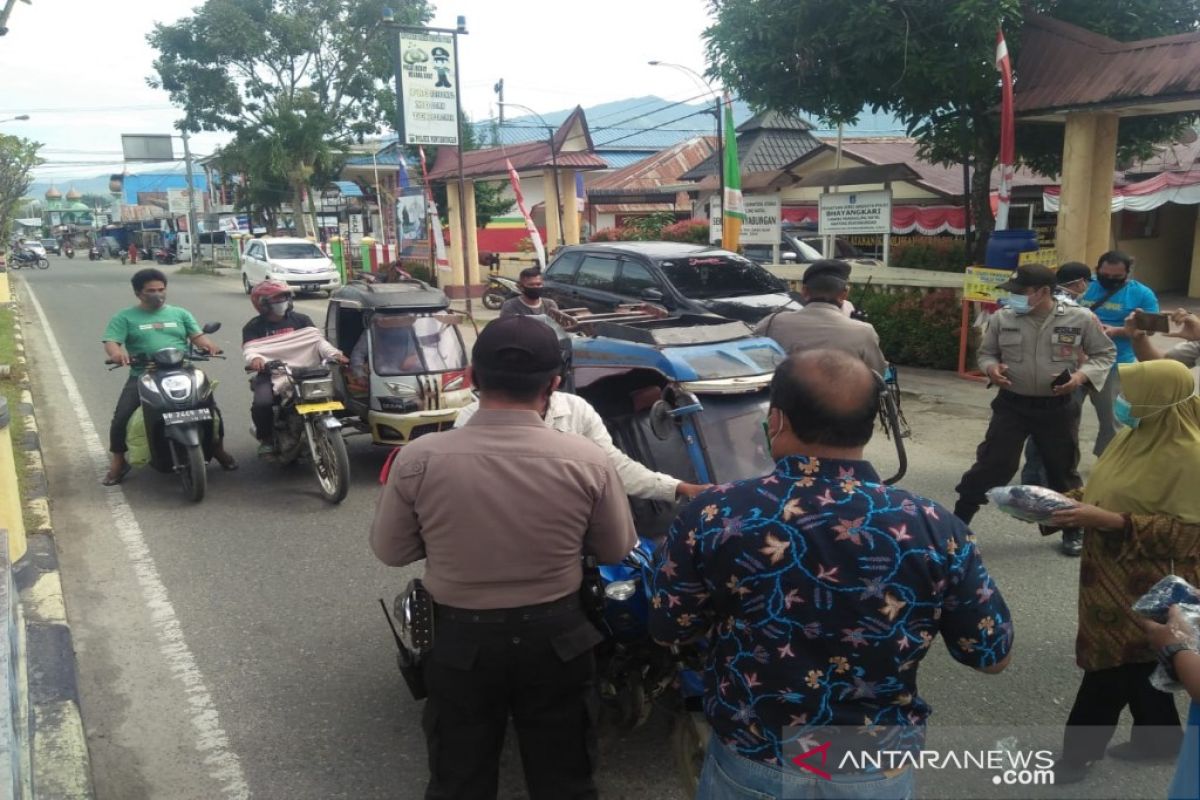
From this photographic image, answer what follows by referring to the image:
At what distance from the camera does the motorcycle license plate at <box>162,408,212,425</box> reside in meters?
6.57

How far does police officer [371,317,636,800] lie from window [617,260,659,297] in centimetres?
886

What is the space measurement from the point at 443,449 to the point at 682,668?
119cm

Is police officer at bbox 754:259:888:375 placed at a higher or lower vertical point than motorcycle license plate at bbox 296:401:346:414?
higher

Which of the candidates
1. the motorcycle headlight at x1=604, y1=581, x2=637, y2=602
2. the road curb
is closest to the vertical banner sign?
the road curb

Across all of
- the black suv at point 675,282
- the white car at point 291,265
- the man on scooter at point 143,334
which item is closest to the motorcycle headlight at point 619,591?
the man on scooter at point 143,334

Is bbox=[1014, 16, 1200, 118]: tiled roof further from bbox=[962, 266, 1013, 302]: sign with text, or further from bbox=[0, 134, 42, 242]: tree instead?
bbox=[0, 134, 42, 242]: tree

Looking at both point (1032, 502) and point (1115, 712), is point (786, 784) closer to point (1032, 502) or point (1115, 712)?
point (1032, 502)

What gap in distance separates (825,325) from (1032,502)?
7.18 feet

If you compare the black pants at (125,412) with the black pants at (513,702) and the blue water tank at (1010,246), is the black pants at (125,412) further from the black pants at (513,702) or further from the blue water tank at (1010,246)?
the blue water tank at (1010,246)

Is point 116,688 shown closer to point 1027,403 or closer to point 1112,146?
point 1027,403

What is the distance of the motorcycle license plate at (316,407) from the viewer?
6715mm

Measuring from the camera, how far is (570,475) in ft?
7.95

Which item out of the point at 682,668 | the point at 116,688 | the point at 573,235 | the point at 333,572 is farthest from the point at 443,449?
the point at 573,235

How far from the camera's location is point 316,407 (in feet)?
22.2
